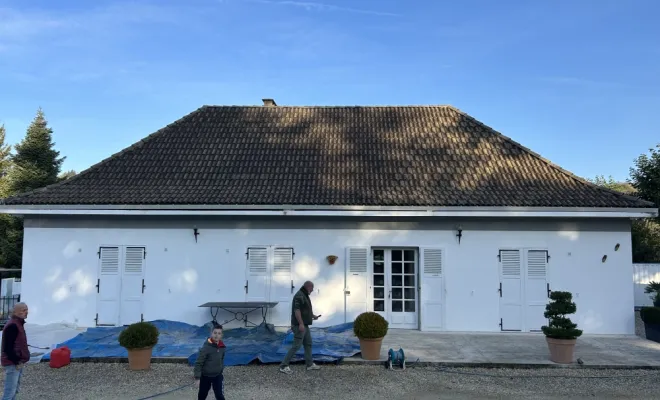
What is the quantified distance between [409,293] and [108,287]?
780 centimetres

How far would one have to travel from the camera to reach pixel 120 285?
12742mm

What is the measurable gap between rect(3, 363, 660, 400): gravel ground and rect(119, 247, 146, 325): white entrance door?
3463 millimetres

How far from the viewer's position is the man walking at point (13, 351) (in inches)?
249

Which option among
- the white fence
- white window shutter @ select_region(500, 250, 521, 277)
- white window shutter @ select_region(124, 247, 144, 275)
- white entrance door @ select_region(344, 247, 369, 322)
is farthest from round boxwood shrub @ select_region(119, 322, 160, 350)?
the white fence

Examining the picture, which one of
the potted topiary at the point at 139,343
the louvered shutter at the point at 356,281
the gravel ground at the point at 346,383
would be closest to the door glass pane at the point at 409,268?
the louvered shutter at the point at 356,281

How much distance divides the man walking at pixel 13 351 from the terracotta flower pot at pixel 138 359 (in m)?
2.34

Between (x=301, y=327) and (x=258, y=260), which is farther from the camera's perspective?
(x=258, y=260)

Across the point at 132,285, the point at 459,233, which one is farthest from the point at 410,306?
the point at 132,285

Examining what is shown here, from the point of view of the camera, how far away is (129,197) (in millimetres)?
12758

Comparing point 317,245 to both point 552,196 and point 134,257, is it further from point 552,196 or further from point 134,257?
point 552,196

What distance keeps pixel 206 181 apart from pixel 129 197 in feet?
6.57

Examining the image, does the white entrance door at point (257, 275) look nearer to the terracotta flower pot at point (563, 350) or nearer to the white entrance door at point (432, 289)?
the white entrance door at point (432, 289)

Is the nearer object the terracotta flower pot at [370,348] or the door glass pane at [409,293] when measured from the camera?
the terracotta flower pot at [370,348]

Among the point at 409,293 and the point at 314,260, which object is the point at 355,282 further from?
the point at 409,293
